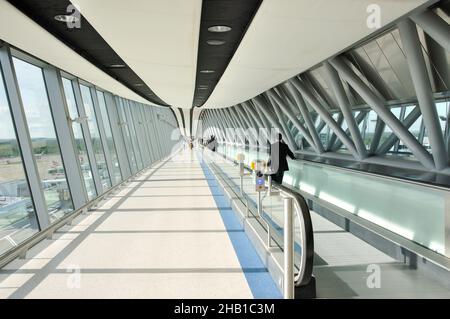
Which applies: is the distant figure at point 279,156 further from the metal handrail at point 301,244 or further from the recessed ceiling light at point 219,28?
the metal handrail at point 301,244

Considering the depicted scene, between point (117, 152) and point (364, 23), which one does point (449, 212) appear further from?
point (117, 152)

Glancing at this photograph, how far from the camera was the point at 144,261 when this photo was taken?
18.1ft

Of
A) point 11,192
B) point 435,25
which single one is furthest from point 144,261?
point 435,25

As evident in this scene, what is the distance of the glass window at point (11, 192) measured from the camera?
625 cm

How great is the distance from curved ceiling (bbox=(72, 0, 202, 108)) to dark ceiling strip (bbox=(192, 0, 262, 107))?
0.87 feet

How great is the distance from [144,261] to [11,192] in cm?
288

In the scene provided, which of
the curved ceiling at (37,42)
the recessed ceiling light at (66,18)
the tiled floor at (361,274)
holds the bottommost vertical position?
the tiled floor at (361,274)

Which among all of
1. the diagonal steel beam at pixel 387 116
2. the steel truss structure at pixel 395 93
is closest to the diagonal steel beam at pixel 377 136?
the steel truss structure at pixel 395 93

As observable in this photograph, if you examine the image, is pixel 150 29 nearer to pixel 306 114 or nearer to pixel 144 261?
pixel 144 261

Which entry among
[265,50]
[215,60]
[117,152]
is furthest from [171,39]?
[117,152]

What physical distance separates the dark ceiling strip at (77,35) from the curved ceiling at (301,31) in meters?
2.67

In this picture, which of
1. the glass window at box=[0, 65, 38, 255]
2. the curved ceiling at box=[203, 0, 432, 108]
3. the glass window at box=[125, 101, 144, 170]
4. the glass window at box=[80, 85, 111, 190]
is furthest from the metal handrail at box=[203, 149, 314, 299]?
the glass window at box=[125, 101, 144, 170]

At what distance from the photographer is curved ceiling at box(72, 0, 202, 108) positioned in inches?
188

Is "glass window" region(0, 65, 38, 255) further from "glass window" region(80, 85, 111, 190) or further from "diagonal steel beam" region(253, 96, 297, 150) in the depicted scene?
"diagonal steel beam" region(253, 96, 297, 150)
